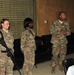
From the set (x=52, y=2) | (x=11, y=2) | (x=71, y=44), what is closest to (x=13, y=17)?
(x=11, y=2)

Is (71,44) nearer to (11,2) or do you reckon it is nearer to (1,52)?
(11,2)

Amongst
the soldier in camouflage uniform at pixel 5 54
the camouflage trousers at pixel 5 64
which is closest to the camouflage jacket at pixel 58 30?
the soldier in camouflage uniform at pixel 5 54

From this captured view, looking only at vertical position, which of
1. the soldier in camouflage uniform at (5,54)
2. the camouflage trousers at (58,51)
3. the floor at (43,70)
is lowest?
the floor at (43,70)

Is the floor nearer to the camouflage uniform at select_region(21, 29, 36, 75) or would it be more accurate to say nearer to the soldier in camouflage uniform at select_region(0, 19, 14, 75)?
the camouflage uniform at select_region(21, 29, 36, 75)

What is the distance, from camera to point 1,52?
5.04 m

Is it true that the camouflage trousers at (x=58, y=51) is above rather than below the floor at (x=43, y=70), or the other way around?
above

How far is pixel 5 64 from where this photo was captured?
511 centimetres

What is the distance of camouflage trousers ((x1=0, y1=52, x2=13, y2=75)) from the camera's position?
506cm

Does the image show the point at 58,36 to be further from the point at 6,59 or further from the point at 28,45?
the point at 6,59

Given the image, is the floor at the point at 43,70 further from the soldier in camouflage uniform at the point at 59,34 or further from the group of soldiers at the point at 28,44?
the soldier in camouflage uniform at the point at 59,34

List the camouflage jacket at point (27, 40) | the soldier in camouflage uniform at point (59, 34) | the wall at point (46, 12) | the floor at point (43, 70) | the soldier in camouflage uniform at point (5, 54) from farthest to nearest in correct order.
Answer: the wall at point (46, 12), the floor at point (43, 70), the soldier in camouflage uniform at point (59, 34), the camouflage jacket at point (27, 40), the soldier in camouflage uniform at point (5, 54)

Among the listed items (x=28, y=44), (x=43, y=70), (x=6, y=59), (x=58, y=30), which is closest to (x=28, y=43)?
(x=28, y=44)

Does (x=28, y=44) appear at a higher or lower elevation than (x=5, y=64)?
higher

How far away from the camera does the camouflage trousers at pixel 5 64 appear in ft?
16.6
